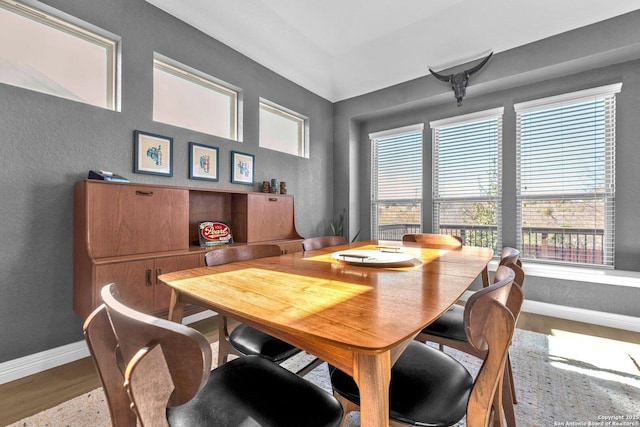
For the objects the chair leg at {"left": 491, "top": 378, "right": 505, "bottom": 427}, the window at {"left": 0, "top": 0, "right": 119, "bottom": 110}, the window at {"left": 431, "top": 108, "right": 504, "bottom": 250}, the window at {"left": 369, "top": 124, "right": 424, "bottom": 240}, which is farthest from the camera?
the window at {"left": 369, "top": 124, "right": 424, "bottom": 240}

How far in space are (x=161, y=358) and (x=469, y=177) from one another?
3964 millimetres

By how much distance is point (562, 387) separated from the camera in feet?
5.60

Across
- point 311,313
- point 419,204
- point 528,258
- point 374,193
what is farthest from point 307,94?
point 311,313

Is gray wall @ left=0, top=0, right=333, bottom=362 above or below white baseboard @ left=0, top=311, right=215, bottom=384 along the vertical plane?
above

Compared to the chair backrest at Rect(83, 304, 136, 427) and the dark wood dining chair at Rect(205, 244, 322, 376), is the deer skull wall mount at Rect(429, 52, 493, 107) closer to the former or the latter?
the dark wood dining chair at Rect(205, 244, 322, 376)

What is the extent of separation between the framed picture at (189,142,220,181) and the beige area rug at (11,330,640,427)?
164 centimetres

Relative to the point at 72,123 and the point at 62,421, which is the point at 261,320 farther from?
the point at 72,123

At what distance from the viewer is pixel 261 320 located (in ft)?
2.39

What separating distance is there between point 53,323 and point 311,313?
2.33 m

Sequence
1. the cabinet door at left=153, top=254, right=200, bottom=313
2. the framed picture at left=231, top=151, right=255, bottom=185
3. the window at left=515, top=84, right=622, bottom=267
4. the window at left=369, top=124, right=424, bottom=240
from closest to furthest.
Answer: the cabinet door at left=153, top=254, right=200, bottom=313
the window at left=515, top=84, right=622, bottom=267
the framed picture at left=231, top=151, right=255, bottom=185
the window at left=369, top=124, right=424, bottom=240

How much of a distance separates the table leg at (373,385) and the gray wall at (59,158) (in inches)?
95.7

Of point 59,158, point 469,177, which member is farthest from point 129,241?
point 469,177

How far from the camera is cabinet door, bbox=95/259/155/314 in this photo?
186 centimetres

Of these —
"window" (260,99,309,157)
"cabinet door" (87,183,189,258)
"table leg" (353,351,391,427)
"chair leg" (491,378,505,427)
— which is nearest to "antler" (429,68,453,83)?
"window" (260,99,309,157)
